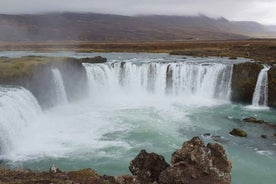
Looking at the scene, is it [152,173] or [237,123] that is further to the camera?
[237,123]

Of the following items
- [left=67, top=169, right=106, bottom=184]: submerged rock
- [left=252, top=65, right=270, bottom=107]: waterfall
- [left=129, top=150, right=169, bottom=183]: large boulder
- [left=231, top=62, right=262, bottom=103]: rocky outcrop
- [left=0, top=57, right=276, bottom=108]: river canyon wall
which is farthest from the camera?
[left=231, top=62, right=262, bottom=103]: rocky outcrop

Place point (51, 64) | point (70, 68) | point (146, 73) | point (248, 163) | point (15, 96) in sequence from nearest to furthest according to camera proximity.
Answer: point (248, 163) → point (15, 96) → point (51, 64) → point (70, 68) → point (146, 73)

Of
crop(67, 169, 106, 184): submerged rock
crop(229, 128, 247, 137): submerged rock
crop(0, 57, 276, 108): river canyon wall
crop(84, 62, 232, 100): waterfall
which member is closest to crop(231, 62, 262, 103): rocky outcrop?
crop(0, 57, 276, 108): river canyon wall

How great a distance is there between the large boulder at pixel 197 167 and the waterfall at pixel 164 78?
24.2 metres

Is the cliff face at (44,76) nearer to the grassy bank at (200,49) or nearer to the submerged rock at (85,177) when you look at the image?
the submerged rock at (85,177)

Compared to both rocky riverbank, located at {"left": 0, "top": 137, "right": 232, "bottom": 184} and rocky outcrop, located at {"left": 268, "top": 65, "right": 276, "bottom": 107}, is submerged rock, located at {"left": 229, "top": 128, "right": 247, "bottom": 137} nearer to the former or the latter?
rocky outcrop, located at {"left": 268, "top": 65, "right": 276, "bottom": 107}

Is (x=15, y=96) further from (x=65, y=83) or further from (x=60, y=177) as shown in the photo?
(x=60, y=177)

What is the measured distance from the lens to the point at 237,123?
89.1ft

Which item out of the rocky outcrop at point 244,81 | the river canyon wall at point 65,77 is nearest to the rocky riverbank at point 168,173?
the river canyon wall at point 65,77

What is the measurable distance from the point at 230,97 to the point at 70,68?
49.7 feet

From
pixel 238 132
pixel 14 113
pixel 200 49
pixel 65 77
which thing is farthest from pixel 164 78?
pixel 200 49

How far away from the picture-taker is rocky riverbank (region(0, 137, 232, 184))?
1183 centimetres

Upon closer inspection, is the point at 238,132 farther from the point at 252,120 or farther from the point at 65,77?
the point at 65,77

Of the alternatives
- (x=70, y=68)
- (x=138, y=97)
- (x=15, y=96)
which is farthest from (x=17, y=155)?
(x=138, y=97)
